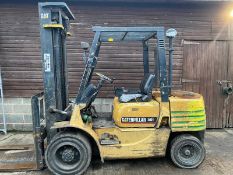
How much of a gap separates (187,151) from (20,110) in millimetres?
4779

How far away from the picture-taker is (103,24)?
6660 millimetres

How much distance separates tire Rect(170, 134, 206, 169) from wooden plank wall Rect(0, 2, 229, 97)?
2665 millimetres

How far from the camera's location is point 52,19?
432cm

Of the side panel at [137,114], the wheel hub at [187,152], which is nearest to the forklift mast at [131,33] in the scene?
the side panel at [137,114]

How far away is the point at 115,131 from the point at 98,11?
3.73m

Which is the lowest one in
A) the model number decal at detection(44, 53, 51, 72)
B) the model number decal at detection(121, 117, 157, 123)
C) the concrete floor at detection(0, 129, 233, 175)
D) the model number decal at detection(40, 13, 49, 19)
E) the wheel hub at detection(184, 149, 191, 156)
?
the concrete floor at detection(0, 129, 233, 175)

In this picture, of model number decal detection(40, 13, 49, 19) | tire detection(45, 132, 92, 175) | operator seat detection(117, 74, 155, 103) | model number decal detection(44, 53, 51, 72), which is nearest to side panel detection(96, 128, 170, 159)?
tire detection(45, 132, 92, 175)

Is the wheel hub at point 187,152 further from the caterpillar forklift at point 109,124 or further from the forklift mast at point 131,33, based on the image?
the forklift mast at point 131,33

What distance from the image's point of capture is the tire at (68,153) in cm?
425

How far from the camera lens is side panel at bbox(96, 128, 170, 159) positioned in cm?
437

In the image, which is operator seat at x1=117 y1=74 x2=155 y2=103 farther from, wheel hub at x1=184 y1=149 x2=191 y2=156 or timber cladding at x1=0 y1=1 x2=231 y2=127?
timber cladding at x1=0 y1=1 x2=231 y2=127

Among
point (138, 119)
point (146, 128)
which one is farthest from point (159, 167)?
point (138, 119)

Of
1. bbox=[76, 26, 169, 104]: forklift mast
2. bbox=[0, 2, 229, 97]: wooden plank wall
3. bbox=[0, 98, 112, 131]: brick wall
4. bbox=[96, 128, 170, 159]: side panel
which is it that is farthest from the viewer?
bbox=[0, 98, 112, 131]: brick wall

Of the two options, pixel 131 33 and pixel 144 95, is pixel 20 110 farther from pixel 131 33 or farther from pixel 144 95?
pixel 131 33
